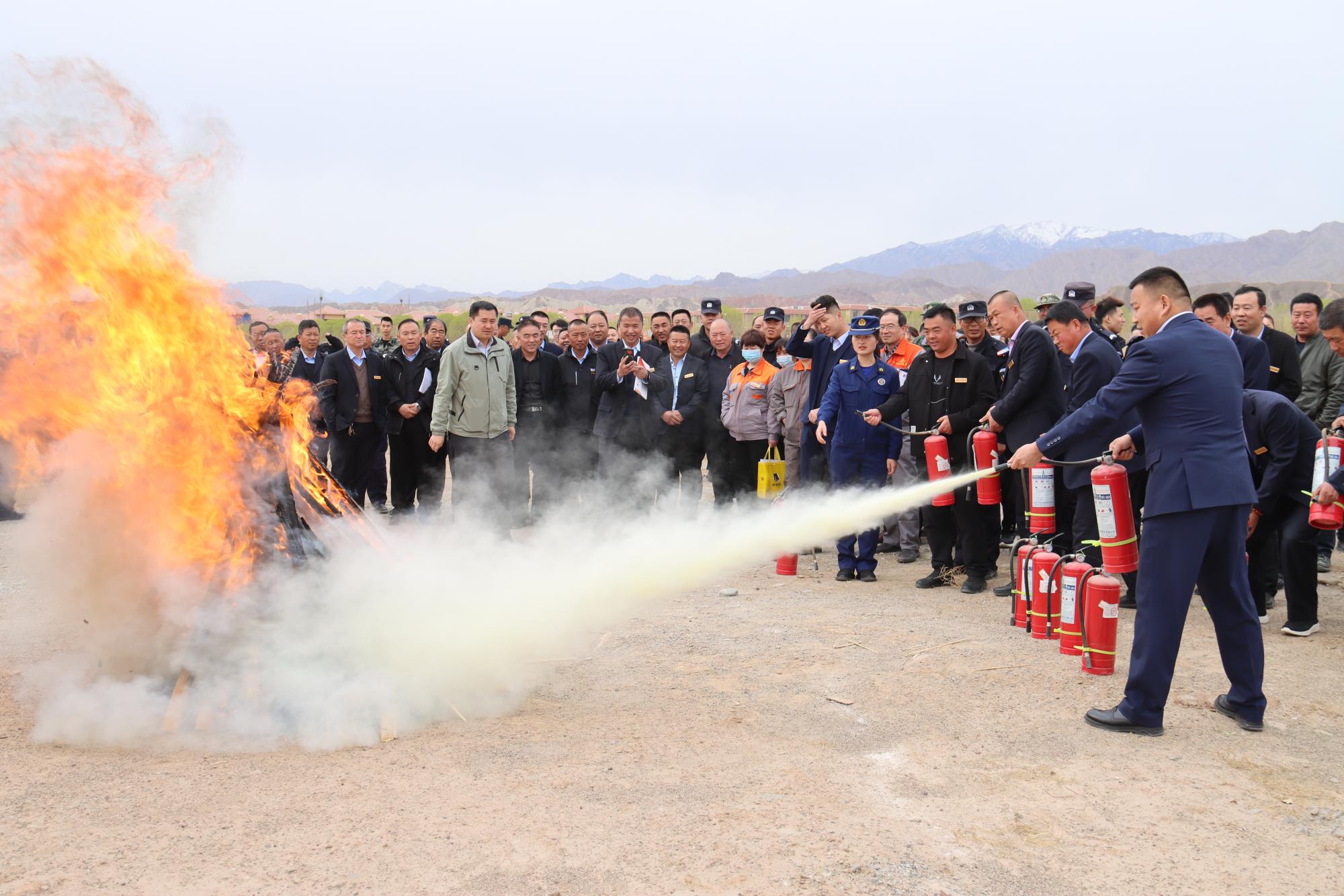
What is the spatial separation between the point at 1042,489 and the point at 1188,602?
1.99 metres

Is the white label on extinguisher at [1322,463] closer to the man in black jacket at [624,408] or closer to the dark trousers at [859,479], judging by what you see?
the dark trousers at [859,479]

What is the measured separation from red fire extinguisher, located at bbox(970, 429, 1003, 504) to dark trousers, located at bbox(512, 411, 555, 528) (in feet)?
17.3

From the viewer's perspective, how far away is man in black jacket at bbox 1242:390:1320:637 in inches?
274

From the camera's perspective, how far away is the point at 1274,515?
719 centimetres

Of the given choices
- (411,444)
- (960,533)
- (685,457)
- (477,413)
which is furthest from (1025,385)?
(411,444)

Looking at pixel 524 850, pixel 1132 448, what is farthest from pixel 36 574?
pixel 1132 448

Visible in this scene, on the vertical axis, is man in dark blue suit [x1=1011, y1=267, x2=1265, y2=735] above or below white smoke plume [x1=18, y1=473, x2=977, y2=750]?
above

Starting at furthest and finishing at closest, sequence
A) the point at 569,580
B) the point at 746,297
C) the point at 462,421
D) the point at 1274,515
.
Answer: the point at 746,297
the point at 462,421
the point at 1274,515
the point at 569,580

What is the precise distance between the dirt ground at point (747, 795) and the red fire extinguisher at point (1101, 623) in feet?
0.47

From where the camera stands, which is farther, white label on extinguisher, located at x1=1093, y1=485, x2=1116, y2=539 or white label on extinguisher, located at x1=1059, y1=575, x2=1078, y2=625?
white label on extinguisher, located at x1=1059, y1=575, x2=1078, y2=625

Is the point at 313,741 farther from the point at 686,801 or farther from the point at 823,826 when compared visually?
the point at 823,826

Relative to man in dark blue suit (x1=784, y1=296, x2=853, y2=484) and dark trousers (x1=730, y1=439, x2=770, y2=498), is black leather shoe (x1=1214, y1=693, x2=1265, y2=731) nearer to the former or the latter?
man in dark blue suit (x1=784, y1=296, x2=853, y2=484)

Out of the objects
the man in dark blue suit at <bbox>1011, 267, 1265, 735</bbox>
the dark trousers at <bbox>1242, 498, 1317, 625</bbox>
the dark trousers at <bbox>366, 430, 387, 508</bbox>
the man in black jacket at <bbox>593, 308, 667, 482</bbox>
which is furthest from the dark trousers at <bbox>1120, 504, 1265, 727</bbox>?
the dark trousers at <bbox>366, 430, 387, 508</bbox>

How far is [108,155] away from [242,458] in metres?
1.90
